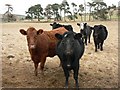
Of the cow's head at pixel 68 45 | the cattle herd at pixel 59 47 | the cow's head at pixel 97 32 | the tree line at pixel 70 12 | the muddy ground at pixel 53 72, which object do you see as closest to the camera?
the cow's head at pixel 68 45

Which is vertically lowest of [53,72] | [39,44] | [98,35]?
[53,72]

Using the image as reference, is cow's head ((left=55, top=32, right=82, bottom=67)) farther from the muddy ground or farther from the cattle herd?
the muddy ground

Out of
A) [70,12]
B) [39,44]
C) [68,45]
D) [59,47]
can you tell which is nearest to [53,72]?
[39,44]

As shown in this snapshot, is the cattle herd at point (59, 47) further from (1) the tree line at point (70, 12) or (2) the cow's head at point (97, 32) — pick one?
(1) the tree line at point (70, 12)

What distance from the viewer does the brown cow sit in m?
7.82

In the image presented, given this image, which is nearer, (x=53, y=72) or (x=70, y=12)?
(x=53, y=72)

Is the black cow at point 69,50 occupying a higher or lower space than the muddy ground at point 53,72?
higher

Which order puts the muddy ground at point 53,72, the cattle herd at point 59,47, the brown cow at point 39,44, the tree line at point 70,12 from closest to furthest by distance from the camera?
the cattle herd at point 59,47 < the brown cow at point 39,44 < the muddy ground at point 53,72 < the tree line at point 70,12

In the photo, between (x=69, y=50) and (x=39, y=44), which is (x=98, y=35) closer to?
(x=39, y=44)

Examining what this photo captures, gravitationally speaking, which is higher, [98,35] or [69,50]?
[69,50]

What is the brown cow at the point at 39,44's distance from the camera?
7.82 meters

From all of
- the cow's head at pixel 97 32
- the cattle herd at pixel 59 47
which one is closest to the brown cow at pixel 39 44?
the cattle herd at pixel 59 47

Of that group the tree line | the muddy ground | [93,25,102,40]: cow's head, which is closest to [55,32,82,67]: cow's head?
the muddy ground

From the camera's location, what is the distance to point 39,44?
8.23 m
